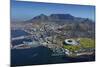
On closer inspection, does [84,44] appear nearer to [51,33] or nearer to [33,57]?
[51,33]

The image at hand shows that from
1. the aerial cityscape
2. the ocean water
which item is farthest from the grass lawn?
the ocean water

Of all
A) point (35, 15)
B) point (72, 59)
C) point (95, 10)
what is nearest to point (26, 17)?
point (35, 15)

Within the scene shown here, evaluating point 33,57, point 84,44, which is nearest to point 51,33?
point 33,57

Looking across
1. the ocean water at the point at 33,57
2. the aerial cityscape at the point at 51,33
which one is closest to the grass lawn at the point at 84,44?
the aerial cityscape at the point at 51,33

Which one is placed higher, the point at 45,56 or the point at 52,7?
the point at 52,7

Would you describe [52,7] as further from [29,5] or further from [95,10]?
[95,10]

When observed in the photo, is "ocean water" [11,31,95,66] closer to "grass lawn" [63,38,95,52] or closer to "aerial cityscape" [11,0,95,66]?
"aerial cityscape" [11,0,95,66]
